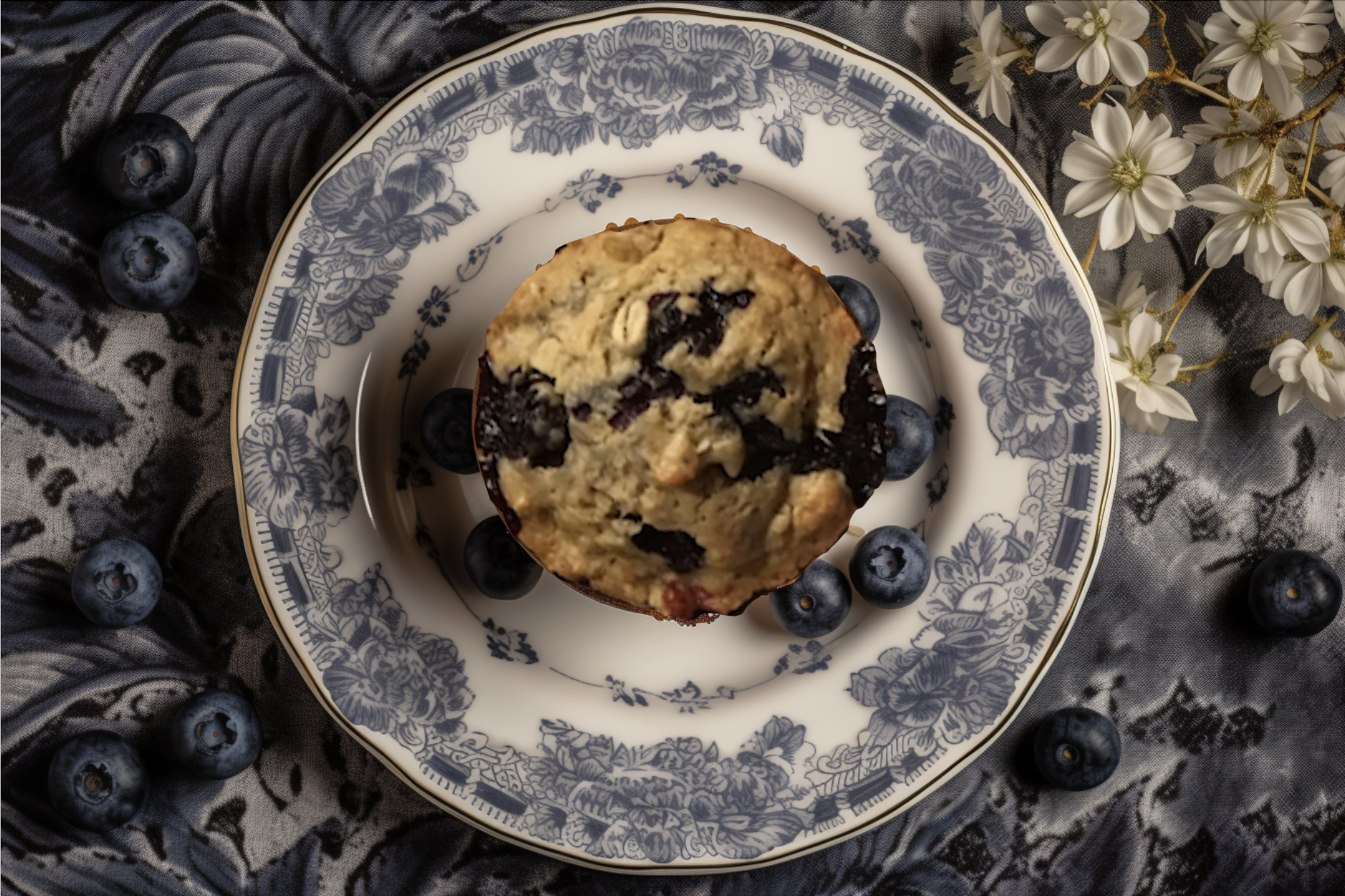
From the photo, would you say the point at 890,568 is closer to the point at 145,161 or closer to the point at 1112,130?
the point at 1112,130

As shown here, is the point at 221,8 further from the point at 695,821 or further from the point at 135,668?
the point at 695,821

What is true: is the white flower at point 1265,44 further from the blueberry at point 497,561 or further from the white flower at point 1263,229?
the blueberry at point 497,561

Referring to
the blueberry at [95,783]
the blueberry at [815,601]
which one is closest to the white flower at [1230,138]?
the blueberry at [815,601]

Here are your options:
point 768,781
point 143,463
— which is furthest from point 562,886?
point 143,463

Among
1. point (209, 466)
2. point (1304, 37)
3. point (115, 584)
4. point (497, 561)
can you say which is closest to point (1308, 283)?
point (1304, 37)

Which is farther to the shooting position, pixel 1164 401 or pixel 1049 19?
pixel 1164 401

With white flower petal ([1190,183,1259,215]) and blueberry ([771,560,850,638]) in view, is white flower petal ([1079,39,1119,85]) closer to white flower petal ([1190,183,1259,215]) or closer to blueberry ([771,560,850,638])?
white flower petal ([1190,183,1259,215])

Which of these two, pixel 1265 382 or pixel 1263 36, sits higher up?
pixel 1263 36

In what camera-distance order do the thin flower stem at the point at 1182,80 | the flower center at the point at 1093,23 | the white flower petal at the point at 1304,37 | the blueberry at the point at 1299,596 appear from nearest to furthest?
the white flower petal at the point at 1304,37 → the flower center at the point at 1093,23 → the thin flower stem at the point at 1182,80 → the blueberry at the point at 1299,596

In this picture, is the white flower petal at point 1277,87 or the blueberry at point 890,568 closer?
the white flower petal at point 1277,87
